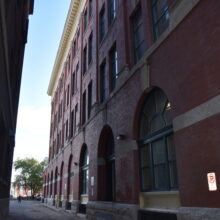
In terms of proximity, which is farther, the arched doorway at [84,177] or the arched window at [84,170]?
the arched window at [84,170]

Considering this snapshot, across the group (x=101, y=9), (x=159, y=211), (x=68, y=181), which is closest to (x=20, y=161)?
(x=68, y=181)

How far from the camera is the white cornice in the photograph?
27411mm

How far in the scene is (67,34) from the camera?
32.0 metres

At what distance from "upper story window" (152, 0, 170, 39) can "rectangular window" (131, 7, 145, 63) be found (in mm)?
1185

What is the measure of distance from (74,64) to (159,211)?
21.2 meters

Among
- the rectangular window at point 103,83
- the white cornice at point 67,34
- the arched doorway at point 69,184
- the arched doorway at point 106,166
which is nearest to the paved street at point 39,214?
the arched doorway at point 69,184

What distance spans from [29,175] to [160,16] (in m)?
82.0

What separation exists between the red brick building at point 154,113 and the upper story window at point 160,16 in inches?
1.8

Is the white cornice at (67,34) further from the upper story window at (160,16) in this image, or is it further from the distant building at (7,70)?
the upper story window at (160,16)

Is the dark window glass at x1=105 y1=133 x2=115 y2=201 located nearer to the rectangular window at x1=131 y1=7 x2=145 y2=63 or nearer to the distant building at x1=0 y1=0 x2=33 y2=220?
the rectangular window at x1=131 y1=7 x2=145 y2=63

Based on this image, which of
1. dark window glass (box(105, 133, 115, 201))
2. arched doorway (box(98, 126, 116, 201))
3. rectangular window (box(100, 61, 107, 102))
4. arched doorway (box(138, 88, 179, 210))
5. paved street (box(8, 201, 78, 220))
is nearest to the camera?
arched doorway (box(138, 88, 179, 210))

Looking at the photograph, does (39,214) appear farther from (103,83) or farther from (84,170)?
(103,83)

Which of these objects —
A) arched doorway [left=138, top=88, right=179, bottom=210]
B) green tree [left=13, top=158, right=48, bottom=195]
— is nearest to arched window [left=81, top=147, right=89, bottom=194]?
arched doorway [left=138, top=88, right=179, bottom=210]

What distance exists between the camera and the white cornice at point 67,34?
27411 millimetres
